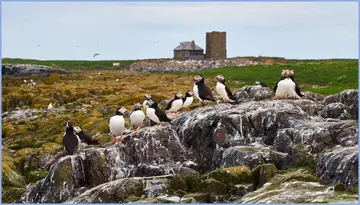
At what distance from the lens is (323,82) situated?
167 feet

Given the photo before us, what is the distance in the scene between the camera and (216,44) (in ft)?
356

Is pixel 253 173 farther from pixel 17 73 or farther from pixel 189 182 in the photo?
pixel 17 73

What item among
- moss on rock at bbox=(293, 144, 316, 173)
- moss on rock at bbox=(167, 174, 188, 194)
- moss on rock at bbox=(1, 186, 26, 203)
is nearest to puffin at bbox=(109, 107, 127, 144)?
moss on rock at bbox=(1, 186, 26, 203)

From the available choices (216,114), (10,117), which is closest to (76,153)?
(216,114)

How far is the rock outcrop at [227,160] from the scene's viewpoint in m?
17.0

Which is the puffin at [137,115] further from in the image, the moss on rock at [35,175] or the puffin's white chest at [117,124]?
the moss on rock at [35,175]

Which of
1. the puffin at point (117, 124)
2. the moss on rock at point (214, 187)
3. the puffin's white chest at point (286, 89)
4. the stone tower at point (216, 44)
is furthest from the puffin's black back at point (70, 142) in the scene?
the stone tower at point (216, 44)

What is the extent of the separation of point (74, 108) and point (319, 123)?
931 inches

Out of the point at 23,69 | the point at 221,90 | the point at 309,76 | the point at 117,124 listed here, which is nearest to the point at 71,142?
the point at 117,124

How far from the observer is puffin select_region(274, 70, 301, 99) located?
23.3 m

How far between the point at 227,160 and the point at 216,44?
89.7 meters

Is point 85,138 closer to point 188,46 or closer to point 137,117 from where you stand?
point 137,117

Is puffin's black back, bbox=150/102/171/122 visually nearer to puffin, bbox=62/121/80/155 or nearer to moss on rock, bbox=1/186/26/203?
puffin, bbox=62/121/80/155

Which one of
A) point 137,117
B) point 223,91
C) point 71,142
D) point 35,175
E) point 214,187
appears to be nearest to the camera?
point 214,187
